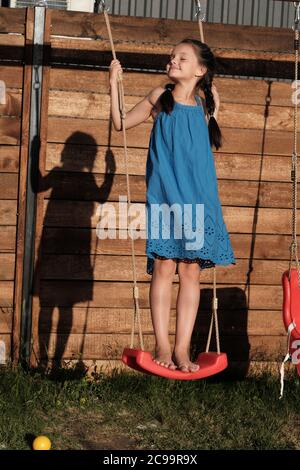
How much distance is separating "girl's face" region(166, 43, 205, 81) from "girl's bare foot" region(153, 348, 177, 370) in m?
1.52

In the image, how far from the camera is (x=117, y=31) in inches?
292

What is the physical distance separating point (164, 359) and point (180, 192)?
920 mm

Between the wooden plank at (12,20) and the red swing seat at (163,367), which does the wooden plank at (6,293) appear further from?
the red swing seat at (163,367)

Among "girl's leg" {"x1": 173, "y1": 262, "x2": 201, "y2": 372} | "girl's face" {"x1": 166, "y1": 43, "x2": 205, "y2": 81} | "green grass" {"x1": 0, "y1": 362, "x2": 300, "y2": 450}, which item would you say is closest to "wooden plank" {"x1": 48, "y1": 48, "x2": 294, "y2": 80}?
"girl's face" {"x1": 166, "y1": 43, "x2": 205, "y2": 81}

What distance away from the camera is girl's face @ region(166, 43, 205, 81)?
6000mm

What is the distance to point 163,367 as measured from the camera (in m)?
5.70

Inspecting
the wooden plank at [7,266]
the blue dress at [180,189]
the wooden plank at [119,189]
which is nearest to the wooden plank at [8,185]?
the wooden plank at [119,189]

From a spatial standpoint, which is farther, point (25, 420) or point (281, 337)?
point (281, 337)

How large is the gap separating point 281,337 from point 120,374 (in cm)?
127

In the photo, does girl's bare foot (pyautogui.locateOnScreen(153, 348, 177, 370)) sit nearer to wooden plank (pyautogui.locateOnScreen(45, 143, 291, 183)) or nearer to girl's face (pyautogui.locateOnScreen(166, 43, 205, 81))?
girl's face (pyautogui.locateOnScreen(166, 43, 205, 81))

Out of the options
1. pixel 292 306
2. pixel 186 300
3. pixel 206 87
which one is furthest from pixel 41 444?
pixel 206 87

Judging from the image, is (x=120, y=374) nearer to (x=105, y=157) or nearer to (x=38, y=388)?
(x=38, y=388)
